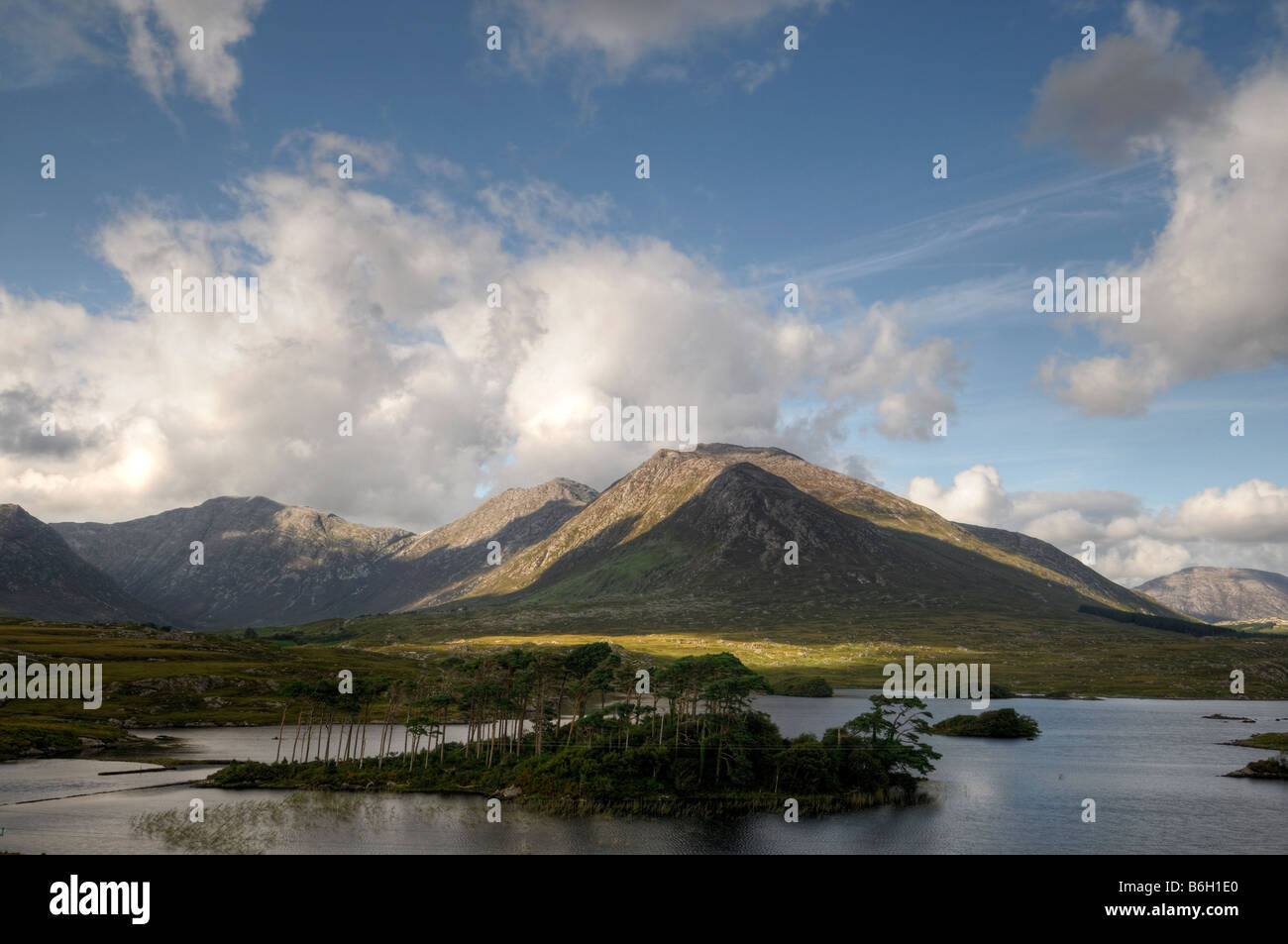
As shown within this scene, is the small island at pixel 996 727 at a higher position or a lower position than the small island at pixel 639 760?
lower

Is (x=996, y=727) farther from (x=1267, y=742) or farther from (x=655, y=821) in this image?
(x=655, y=821)

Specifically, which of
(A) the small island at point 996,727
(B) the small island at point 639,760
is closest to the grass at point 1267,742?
(A) the small island at point 996,727

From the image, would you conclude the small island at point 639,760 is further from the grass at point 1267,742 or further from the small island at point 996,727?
the grass at point 1267,742

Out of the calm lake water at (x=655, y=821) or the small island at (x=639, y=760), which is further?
the small island at (x=639, y=760)

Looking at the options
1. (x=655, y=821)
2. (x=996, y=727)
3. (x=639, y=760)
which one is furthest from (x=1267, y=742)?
(x=655, y=821)

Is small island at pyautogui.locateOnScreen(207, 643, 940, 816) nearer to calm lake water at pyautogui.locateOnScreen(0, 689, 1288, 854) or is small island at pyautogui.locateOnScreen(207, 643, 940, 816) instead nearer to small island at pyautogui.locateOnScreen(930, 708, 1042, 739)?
calm lake water at pyautogui.locateOnScreen(0, 689, 1288, 854)

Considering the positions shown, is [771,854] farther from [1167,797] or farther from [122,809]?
[122,809]
